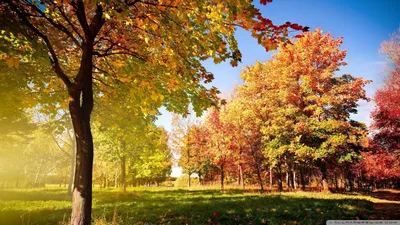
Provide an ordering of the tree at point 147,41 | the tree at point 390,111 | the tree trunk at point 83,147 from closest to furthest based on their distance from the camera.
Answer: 1. the tree at point 147,41
2. the tree trunk at point 83,147
3. the tree at point 390,111

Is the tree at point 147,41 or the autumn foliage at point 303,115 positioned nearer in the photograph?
the tree at point 147,41

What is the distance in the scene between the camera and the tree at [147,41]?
3.86 metres

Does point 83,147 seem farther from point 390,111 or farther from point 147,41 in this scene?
point 390,111

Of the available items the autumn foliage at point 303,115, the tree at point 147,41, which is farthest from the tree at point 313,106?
the tree at point 147,41

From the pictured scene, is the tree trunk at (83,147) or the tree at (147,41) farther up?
the tree at (147,41)

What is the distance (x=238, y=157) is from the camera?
2264 cm

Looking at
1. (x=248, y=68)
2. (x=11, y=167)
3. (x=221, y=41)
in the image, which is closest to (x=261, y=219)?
(x=221, y=41)

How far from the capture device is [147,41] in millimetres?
4316

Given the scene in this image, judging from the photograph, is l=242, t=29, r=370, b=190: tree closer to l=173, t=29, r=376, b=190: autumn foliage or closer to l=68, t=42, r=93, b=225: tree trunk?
l=173, t=29, r=376, b=190: autumn foliage

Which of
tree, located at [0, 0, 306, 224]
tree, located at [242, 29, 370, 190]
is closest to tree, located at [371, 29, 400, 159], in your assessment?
tree, located at [242, 29, 370, 190]

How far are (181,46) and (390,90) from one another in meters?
21.0

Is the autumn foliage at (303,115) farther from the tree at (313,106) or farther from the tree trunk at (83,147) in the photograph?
the tree trunk at (83,147)

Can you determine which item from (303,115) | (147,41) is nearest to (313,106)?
(303,115)

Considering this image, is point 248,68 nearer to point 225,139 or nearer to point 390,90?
point 225,139
